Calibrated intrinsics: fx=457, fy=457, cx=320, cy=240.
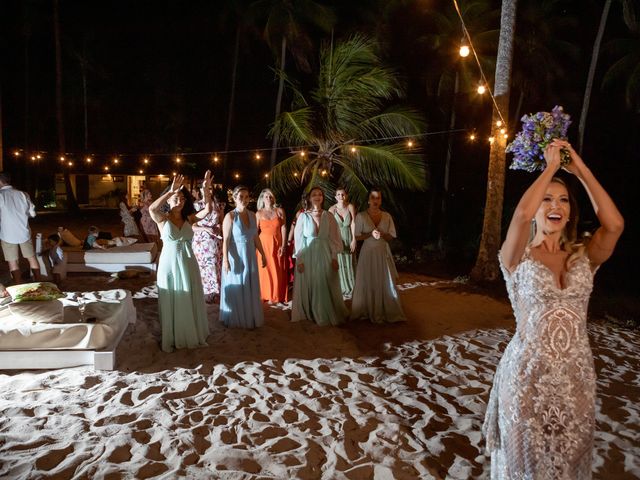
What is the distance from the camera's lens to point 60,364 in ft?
16.6

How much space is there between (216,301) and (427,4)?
18381 mm

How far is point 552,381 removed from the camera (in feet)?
7.75

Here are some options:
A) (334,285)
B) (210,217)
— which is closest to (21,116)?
(210,217)

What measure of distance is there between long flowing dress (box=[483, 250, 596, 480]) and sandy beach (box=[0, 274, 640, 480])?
116cm

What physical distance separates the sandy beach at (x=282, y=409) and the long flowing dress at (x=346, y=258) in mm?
2554

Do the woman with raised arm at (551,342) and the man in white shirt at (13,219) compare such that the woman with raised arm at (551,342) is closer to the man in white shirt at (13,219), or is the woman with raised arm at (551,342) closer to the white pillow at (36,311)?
the white pillow at (36,311)

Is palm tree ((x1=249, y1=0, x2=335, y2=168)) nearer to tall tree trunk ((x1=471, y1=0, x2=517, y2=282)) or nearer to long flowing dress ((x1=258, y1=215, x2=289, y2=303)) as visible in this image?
tall tree trunk ((x1=471, y1=0, x2=517, y2=282))

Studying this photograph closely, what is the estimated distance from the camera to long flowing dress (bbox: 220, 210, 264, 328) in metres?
6.69

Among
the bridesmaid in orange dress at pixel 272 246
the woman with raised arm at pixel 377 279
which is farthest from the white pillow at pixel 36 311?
the woman with raised arm at pixel 377 279

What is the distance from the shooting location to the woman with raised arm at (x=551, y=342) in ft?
7.73

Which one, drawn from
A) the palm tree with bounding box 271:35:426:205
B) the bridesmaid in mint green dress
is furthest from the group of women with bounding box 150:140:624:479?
the palm tree with bounding box 271:35:426:205

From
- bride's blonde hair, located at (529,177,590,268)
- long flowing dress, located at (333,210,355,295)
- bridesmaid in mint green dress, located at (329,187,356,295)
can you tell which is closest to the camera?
bride's blonde hair, located at (529,177,590,268)

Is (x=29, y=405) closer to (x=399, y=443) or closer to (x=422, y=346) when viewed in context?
(x=399, y=443)

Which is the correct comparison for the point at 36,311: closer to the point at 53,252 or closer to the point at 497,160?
the point at 53,252
